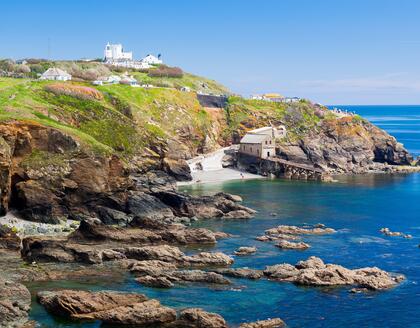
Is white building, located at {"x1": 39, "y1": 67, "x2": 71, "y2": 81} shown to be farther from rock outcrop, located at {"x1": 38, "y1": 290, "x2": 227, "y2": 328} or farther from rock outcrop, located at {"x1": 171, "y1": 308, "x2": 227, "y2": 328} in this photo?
rock outcrop, located at {"x1": 171, "y1": 308, "x2": 227, "y2": 328}

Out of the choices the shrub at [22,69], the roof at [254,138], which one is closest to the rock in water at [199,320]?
the roof at [254,138]

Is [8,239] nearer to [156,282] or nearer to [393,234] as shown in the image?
[156,282]

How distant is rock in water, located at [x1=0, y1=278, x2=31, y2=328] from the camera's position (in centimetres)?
4771

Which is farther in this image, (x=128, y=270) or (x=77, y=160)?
(x=77, y=160)

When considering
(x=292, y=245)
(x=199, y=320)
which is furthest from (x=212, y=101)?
(x=199, y=320)

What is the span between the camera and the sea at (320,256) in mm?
51688

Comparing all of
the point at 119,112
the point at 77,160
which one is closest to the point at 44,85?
the point at 119,112

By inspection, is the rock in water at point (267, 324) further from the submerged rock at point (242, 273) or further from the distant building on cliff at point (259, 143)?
the distant building on cliff at point (259, 143)

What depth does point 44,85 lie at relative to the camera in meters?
134

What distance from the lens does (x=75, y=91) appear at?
131625 mm

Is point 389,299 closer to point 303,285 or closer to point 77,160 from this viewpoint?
point 303,285

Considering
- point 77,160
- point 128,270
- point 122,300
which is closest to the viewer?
point 122,300

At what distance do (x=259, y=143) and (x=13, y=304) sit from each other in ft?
327

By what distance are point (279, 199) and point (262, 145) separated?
35271 millimetres
